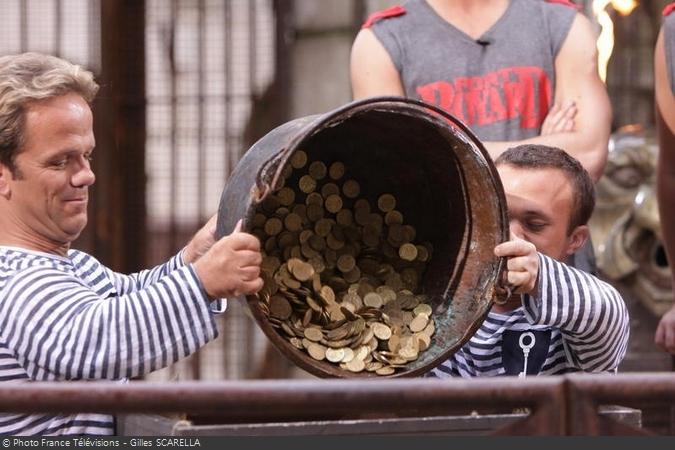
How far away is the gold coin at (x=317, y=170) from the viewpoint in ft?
8.41

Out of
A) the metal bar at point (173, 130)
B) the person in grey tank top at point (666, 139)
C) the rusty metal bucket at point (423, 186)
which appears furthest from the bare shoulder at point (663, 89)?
the metal bar at point (173, 130)

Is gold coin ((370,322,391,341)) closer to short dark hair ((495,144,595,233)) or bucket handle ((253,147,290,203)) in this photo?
bucket handle ((253,147,290,203))

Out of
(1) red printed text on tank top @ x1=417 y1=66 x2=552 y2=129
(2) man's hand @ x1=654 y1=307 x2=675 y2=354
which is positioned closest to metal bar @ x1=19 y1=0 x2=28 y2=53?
(1) red printed text on tank top @ x1=417 y1=66 x2=552 y2=129

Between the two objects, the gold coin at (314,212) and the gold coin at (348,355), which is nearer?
the gold coin at (348,355)

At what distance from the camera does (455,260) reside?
8.39ft

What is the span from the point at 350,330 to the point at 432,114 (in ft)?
1.31

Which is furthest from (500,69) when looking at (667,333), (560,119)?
(667,333)

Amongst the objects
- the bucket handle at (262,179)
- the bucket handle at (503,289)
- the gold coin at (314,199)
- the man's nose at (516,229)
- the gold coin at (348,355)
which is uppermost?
the bucket handle at (262,179)

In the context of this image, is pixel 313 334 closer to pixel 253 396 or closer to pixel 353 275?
pixel 353 275

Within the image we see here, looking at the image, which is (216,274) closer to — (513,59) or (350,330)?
(350,330)

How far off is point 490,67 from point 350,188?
0.91 m

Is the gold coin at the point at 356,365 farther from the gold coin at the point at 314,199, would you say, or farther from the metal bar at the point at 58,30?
the metal bar at the point at 58,30

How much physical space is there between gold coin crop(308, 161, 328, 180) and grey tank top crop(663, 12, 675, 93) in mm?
1261

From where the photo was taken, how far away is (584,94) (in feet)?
11.2
